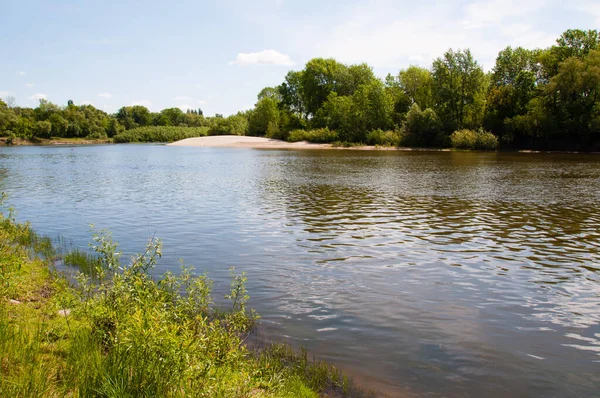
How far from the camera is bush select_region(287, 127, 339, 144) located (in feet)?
364

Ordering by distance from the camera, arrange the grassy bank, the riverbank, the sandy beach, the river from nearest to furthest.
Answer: the grassy bank, the river, the sandy beach, the riverbank

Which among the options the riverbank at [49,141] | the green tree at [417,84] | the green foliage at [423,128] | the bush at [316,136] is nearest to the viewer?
the green foliage at [423,128]

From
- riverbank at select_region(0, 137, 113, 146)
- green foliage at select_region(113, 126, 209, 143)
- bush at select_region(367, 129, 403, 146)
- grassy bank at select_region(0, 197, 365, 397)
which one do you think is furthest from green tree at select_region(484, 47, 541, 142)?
riverbank at select_region(0, 137, 113, 146)

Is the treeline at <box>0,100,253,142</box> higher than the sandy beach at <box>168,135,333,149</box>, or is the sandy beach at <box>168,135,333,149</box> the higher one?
the treeline at <box>0,100,253,142</box>

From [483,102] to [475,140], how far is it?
11.6 metres

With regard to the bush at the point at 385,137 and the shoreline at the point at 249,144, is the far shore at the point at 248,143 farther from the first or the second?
the bush at the point at 385,137

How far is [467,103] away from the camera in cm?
8844

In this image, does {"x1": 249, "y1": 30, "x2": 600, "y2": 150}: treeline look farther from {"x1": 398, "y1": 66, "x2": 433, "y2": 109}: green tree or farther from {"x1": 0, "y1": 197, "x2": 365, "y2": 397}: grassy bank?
{"x1": 0, "y1": 197, "x2": 365, "y2": 397}: grassy bank

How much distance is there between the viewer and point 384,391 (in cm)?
676

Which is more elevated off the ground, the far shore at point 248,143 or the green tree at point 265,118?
the green tree at point 265,118

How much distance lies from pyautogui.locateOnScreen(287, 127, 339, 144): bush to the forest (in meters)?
0.26

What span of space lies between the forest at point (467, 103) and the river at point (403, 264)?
4666 cm

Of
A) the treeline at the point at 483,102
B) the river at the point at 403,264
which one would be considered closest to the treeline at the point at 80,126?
the treeline at the point at 483,102

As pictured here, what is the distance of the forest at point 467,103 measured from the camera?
69.7m
